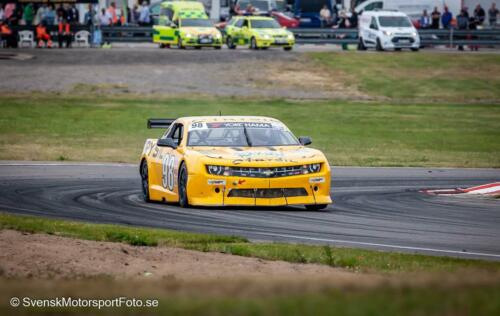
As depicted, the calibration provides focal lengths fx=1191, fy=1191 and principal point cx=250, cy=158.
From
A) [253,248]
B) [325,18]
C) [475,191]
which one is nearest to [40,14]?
[325,18]

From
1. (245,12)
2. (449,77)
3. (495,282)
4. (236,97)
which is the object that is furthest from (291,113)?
(495,282)

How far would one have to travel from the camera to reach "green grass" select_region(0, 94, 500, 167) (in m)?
26.5

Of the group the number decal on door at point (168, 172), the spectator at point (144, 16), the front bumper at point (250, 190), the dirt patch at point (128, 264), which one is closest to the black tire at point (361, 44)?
the spectator at point (144, 16)

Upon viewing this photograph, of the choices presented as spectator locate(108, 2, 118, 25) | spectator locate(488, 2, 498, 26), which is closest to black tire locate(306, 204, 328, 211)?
Answer: spectator locate(108, 2, 118, 25)

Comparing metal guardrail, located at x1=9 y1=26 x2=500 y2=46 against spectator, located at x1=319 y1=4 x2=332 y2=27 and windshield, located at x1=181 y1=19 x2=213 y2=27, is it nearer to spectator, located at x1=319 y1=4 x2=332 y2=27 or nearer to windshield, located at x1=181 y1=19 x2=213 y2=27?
windshield, located at x1=181 y1=19 x2=213 y2=27

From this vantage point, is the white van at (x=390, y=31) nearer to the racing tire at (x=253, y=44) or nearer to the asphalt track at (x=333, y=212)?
the racing tire at (x=253, y=44)

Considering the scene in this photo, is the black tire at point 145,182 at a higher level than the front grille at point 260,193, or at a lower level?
lower

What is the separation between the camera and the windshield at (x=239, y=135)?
53.4 ft

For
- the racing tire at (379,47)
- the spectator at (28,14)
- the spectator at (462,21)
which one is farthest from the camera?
the spectator at (462,21)

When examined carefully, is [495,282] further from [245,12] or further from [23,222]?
[245,12]

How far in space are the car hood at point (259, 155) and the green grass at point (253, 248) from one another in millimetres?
2616

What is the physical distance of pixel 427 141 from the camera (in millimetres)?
30328

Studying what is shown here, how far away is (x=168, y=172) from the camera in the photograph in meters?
16.3

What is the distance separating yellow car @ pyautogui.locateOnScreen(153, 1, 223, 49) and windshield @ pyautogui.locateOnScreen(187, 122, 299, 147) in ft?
107
